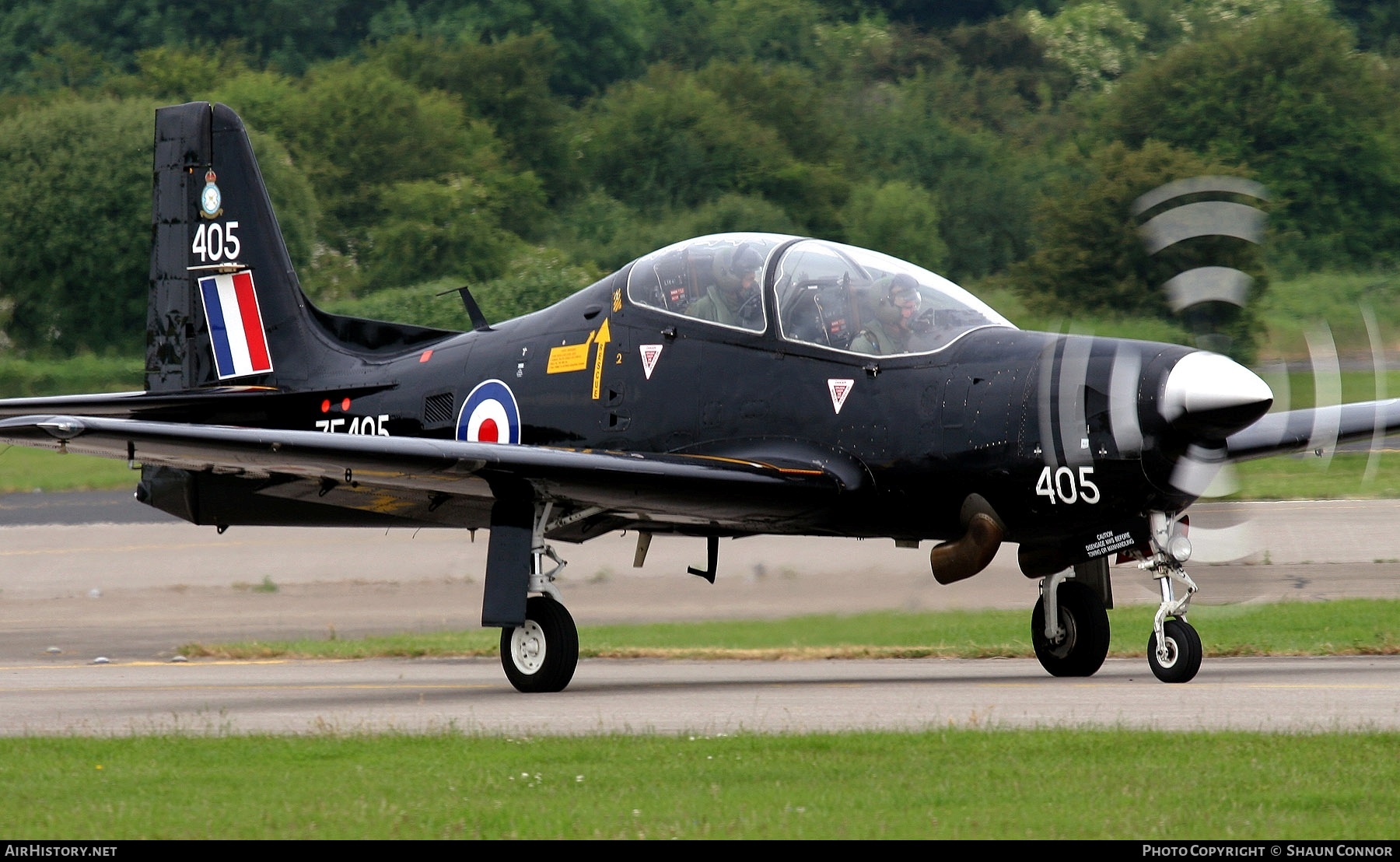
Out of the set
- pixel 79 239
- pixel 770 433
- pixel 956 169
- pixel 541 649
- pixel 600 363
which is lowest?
pixel 541 649

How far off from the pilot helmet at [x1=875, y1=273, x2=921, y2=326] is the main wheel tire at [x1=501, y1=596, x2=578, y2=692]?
2984 mm

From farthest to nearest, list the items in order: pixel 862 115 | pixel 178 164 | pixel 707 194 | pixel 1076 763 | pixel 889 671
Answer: pixel 862 115 < pixel 707 194 < pixel 178 164 < pixel 889 671 < pixel 1076 763

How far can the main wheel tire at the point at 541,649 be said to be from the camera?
12.0 meters

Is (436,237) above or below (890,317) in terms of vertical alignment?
above

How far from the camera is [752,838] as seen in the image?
20.3 feet

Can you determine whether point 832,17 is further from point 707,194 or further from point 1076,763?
point 1076,763

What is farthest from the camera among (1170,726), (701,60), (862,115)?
(701,60)

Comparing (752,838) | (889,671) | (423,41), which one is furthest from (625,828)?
(423,41)

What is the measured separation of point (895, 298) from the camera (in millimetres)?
11766

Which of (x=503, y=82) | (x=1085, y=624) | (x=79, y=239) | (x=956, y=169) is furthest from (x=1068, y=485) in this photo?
(x=503, y=82)

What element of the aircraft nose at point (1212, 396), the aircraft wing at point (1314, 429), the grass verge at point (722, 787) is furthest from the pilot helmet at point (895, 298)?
the grass verge at point (722, 787)

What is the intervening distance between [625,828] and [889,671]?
7.14 meters

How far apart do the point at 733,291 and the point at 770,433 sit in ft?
3.49

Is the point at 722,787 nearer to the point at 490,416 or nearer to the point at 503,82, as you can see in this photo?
the point at 490,416
